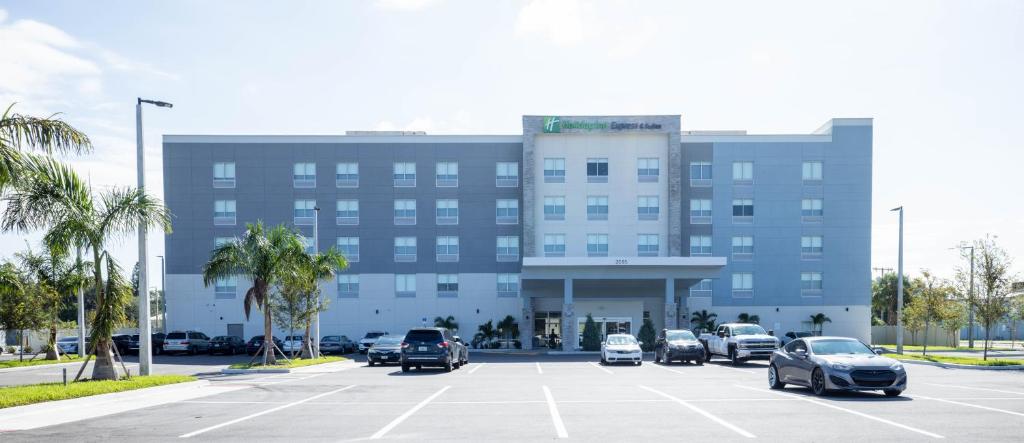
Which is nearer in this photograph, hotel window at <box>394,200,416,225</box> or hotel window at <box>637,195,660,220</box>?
hotel window at <box>637,195,660,220</box>

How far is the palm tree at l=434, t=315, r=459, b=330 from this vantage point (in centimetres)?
5731

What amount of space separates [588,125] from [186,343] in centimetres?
3223

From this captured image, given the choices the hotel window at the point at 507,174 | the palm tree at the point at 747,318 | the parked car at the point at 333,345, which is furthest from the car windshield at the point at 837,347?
the hotel window at the point at 507,174

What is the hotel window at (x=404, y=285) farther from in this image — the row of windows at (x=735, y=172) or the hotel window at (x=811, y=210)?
the hotel window at (x=811, y=210)

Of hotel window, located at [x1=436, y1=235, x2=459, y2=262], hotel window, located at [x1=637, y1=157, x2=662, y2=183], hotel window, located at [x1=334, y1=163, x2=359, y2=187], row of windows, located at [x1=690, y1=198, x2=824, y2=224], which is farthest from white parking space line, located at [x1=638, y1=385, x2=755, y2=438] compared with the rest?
hotel window, located at [x1=334, y1=163, x2=359, y2=187]

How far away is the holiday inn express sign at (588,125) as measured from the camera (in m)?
57.9

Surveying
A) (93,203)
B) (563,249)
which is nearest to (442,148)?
(563,249)

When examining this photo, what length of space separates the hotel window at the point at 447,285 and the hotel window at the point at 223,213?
659 inches

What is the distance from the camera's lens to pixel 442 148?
59562 millimetres

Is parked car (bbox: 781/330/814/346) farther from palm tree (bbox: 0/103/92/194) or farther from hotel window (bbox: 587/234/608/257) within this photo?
palm tree (bbox: 0/103/92/194)

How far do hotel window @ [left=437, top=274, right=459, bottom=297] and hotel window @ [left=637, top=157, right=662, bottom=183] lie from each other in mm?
16315

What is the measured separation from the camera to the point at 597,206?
194ft

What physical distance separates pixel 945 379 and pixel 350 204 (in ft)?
146

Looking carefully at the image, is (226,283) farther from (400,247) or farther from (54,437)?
(54,437)
